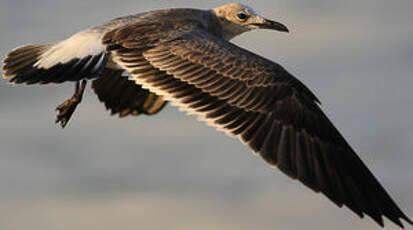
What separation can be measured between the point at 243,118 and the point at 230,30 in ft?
11.1

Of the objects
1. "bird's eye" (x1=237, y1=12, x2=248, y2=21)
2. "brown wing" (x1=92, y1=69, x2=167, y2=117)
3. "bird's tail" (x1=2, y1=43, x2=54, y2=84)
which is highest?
"bird's eye" (x1=237, y1=12, x2=248, y2=21)

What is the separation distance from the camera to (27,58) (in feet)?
44.8

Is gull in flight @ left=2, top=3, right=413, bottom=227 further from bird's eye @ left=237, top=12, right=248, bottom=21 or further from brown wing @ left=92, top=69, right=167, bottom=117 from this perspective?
bird's eye @ left=237, top=12, right=248, bottom=21

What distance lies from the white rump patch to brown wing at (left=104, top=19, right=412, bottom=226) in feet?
0.68

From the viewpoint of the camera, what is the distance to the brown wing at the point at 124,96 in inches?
584

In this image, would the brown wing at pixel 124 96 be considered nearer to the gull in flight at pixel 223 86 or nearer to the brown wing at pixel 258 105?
the gull in flight at pixel 223 86

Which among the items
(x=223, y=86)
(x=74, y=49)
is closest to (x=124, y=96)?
(x=74, y=49)

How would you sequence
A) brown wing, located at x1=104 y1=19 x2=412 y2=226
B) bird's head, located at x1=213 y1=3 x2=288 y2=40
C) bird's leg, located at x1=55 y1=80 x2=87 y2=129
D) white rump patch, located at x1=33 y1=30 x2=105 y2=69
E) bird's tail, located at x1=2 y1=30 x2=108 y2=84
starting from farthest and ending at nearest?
bird's head, located at x1=213 y1=3 x2=288 y2=40
bird's leg, located at x1=55 y1=80 x2=87 y2=129
white rump patch, located at x1=33 y1=30 x2=105 y2=69
bird's tail, located at x1=2 y1=30 x2=108 y2=84
brown wing, located at x1=104 y1=19 x2=412 y2=226

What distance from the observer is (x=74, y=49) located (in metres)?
13.3

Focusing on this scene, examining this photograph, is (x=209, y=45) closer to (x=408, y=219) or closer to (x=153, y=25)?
(x=153, y=25)

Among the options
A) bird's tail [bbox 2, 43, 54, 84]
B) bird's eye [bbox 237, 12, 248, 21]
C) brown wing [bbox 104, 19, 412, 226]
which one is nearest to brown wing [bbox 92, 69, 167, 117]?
bird's tail [bbox 2, 43, 54, 84]

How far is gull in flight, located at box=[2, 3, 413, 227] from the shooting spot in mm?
11703

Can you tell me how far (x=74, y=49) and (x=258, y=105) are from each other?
2.41 metres

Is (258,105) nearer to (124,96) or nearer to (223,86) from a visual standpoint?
(223,86)
